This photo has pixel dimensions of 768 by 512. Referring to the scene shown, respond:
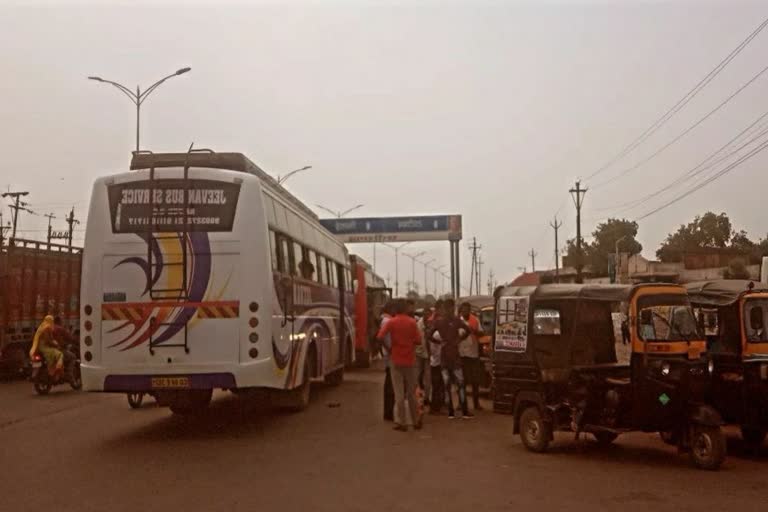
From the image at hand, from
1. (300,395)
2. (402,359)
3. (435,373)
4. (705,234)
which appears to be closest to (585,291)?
(402,359)

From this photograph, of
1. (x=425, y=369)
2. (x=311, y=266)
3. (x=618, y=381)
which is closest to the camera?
(x=618, y=381)

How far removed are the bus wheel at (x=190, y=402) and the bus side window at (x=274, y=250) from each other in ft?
7.62

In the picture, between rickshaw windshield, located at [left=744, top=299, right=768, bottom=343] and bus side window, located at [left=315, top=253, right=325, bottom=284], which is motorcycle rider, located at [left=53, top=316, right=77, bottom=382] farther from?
rickshaw windshield, located at [left=744, top=299, right=768, bottom=343]

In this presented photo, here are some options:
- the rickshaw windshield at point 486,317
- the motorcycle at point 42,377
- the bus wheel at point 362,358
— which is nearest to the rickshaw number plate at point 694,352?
the rickshaw windshield at point 486,317

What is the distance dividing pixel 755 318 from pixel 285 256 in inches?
267

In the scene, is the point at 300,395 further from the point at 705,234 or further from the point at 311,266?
the point at 705,234

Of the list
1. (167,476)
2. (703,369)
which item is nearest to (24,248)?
(167,476)

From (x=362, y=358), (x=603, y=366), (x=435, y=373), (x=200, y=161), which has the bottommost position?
(x=362, y=358)

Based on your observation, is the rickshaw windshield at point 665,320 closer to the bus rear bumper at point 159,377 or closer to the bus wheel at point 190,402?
the bus rear bumper at point 159,377

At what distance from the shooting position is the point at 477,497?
302 inches

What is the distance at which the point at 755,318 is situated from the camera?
33.0 feet

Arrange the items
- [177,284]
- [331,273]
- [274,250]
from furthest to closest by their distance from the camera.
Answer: [331,273] < [274,250] < [177,284]

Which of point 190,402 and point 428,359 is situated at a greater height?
point 428,359

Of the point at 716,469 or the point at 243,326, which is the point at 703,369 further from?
the point at 243,326
